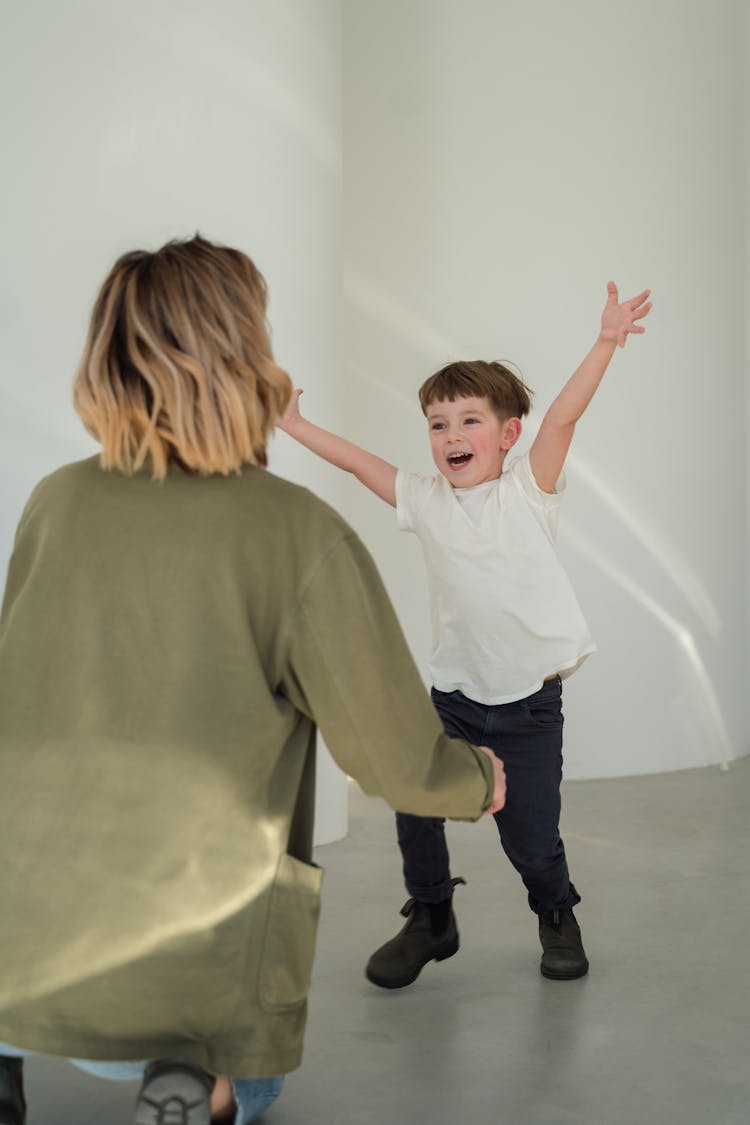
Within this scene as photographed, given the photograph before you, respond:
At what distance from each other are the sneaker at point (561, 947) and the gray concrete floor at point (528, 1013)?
3cm

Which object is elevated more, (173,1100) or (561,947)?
(173,1100)

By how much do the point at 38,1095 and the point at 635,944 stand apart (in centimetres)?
114

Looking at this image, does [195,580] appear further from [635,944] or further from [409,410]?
[409,410]

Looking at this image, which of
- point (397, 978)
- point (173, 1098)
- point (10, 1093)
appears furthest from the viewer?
point (397, 978)

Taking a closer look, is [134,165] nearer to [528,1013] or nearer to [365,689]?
[365,689]

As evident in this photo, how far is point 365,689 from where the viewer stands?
136 centimetres

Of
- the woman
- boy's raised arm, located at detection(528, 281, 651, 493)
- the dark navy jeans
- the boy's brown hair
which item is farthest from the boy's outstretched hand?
the woman

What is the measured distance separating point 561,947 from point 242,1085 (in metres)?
0.87

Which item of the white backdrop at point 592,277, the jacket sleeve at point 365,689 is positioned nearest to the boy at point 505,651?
the jacket sleeve at point 365,689

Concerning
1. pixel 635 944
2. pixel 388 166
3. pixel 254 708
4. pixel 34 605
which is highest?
pixel 388 166

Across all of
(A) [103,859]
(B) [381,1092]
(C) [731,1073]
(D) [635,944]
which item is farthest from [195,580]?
(D) [635,944]

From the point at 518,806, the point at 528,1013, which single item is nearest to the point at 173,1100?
the point at 528,1013

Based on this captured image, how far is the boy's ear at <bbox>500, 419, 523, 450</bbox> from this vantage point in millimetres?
2369

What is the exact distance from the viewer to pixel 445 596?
7.52 feet
